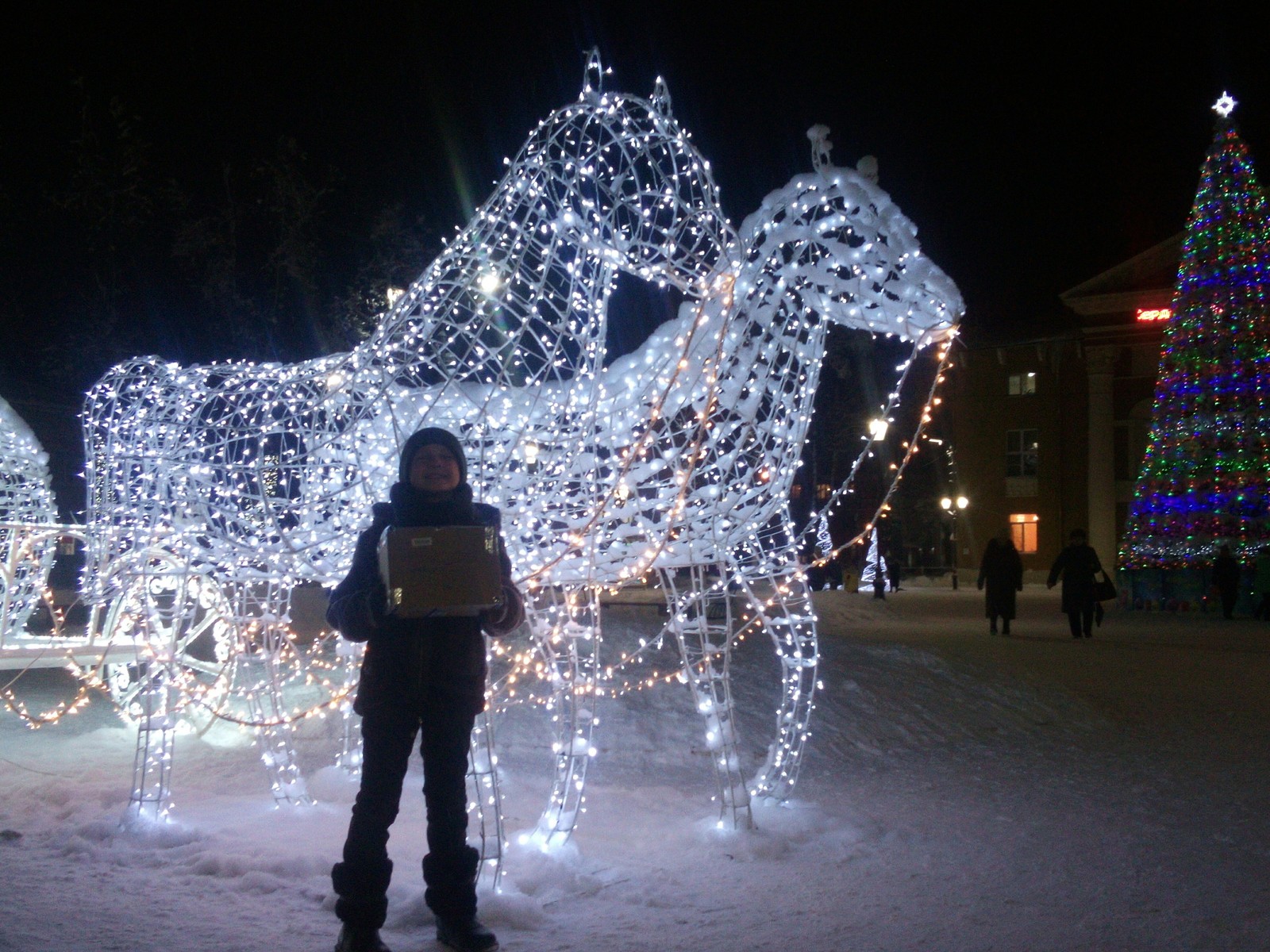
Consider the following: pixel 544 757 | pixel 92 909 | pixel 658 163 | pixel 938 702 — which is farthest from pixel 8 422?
pixel 938 702

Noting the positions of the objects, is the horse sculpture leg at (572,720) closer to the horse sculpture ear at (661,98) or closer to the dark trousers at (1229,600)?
the horse sculpture ear at (661,98)

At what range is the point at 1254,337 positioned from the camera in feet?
62.3

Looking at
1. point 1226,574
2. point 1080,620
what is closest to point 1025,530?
point 1226,574

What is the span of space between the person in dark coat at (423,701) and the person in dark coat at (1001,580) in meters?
12.1

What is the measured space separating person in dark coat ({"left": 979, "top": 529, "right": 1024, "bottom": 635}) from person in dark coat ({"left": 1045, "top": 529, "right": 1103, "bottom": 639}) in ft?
2.21

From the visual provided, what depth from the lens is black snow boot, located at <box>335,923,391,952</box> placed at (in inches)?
129

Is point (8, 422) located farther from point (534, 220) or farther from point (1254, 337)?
point (1254, 337)

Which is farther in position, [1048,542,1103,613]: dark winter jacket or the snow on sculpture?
[1048,542,1103,613]: dark winter jacket

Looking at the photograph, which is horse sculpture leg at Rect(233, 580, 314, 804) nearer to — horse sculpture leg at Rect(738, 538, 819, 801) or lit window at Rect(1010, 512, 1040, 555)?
horse sculpture leg at Rect(738, 538, 819, 801)

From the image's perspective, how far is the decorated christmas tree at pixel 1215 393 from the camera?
60.8 feet

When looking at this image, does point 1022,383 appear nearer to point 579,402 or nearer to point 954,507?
point 954,507

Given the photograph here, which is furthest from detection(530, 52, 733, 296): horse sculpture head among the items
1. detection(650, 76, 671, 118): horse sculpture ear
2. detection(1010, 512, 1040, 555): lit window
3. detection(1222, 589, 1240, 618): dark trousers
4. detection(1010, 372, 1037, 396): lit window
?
detection(1010, 372, 1037, 396): lit window

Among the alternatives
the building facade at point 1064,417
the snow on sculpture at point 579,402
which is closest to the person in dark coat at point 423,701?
the snow on sculpture at point 579,402

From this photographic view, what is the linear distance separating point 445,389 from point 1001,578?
1198 centimetres
